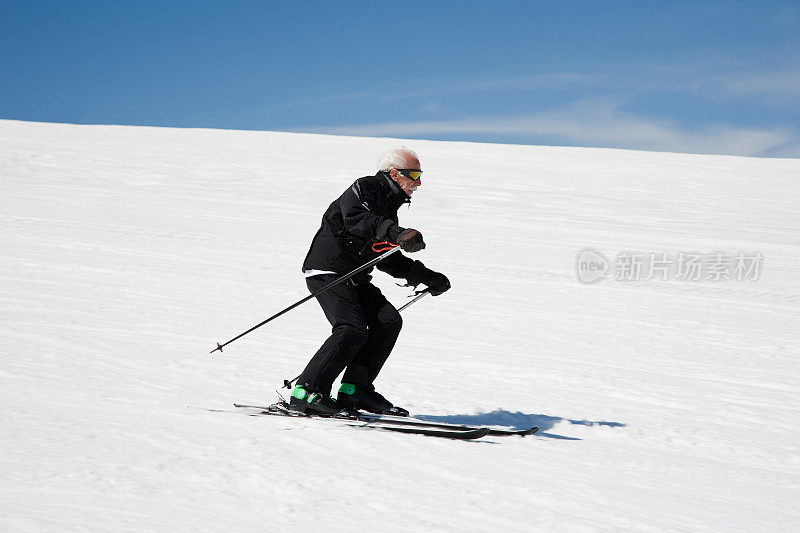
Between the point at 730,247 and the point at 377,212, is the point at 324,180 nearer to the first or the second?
the point at 730,247

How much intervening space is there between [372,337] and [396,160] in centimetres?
107

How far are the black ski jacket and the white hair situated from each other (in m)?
0.05

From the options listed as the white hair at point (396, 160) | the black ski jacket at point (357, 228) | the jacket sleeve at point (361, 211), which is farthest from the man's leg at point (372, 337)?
the white hair at point (396, 160)

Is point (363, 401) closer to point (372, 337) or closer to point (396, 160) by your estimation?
point (372, 337)

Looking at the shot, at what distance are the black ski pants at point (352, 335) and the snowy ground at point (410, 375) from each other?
1.11ft

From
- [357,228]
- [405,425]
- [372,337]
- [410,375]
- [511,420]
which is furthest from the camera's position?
[410,375]

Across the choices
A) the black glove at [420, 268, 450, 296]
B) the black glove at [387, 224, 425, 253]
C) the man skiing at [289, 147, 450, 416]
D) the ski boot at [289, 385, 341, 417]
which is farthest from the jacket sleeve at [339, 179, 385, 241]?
the ski boot at [289, 385, 341, 417]

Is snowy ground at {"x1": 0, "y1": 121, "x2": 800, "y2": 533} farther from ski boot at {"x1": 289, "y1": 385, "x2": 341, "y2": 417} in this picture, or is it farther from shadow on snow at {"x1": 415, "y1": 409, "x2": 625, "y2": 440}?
ski boot at {"x1": 289, "y1": 385, "x2": 341, "y2": 417}

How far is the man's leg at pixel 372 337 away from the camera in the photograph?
4.32 m

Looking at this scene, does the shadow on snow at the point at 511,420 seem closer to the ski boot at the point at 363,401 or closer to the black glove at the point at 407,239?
the ski boot at the point at 363,401

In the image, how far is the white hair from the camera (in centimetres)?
416

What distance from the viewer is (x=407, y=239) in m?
3.75

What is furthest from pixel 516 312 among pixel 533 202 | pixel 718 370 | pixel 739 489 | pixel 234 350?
pixel 533 202

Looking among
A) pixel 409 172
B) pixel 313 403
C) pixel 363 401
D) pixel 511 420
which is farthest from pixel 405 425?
pixel 409 172
